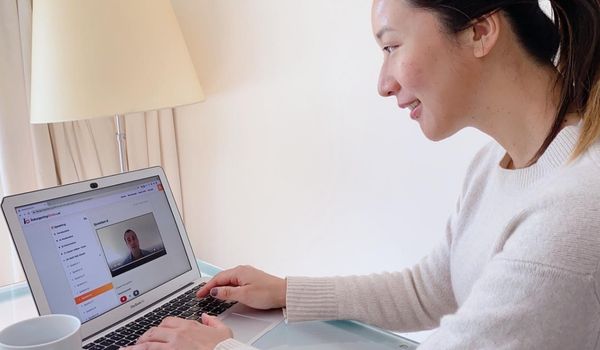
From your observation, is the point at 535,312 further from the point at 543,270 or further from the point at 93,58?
the point at 93,58

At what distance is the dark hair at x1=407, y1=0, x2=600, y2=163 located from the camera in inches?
26.1

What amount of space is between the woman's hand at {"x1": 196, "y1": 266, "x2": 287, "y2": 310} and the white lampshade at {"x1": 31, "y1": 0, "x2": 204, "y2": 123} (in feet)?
1.73

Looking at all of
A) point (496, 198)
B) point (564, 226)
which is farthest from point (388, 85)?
point (564, 226)

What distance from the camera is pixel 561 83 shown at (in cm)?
70

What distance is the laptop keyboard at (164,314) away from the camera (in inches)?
30.0

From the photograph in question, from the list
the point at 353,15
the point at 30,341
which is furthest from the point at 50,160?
the point at 30,341

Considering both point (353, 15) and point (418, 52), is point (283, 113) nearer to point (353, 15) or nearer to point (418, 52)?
point (353, 15)

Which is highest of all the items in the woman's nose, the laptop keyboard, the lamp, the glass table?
the lamp

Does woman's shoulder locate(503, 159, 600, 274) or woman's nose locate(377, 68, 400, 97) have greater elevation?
woman's nose locate(377, 68, 400, 97)

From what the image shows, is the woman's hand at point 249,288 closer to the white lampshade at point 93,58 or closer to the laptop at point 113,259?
the laptop at point 113,259

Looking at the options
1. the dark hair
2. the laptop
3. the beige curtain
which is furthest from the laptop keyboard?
the beige curtain

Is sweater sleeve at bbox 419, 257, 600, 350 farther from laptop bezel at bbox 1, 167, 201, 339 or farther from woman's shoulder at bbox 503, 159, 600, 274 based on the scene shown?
laptop bezel at bbox 1, 167, 201, 339

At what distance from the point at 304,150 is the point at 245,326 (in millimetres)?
809

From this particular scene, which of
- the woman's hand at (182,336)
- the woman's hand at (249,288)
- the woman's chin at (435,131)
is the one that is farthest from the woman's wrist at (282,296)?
the woman's chin at (435,131)
